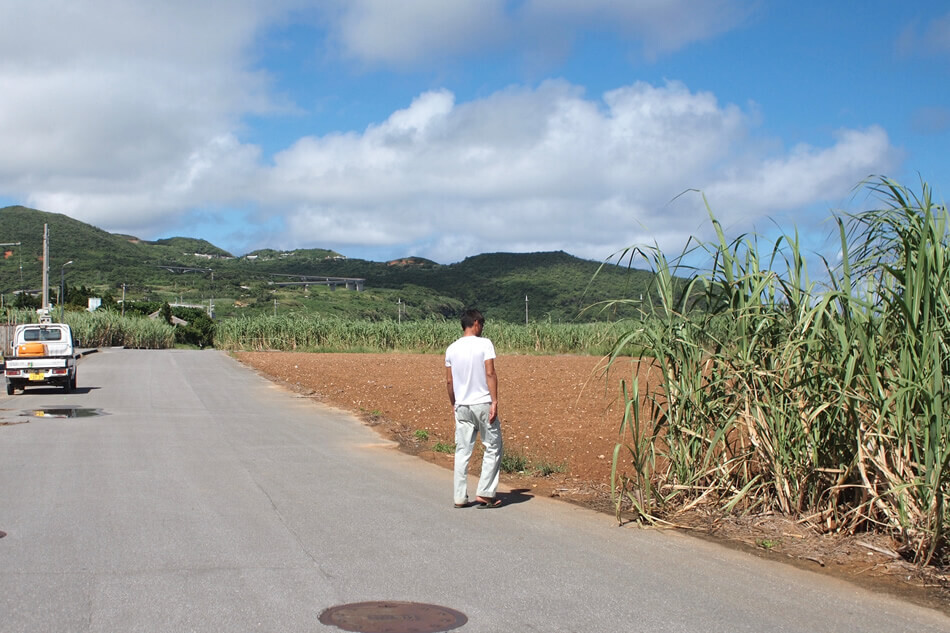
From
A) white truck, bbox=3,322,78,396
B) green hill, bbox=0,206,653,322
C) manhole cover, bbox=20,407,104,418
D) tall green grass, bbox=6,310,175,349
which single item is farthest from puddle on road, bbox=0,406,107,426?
green hill, bbox=0,206,653,322

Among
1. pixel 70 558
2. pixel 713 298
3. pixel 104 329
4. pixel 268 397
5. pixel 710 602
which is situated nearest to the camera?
pixel 710 602

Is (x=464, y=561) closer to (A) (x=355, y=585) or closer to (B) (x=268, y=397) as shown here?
(A) (x=355, y=585)

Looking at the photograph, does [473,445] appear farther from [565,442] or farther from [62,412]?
[62,412]

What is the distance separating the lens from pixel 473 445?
8.63m

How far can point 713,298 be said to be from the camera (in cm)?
868

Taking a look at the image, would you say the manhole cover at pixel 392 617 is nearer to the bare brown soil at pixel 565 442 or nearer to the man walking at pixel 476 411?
the bare brown soil at pixel 565 442

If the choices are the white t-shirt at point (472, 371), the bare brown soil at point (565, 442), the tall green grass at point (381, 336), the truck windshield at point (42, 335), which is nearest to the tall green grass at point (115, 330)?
the tall green grass at point (381, 336)

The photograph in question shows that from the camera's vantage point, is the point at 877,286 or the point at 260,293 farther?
the point at 260,293

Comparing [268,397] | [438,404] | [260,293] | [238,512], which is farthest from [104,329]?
[238,512]

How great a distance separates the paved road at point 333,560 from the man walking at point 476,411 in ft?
0.94

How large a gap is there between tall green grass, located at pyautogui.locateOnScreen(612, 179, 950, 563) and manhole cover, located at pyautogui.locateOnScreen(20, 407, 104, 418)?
13.0m

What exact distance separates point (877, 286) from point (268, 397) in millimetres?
17602

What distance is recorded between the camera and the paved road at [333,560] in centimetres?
517

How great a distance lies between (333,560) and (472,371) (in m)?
2.75
